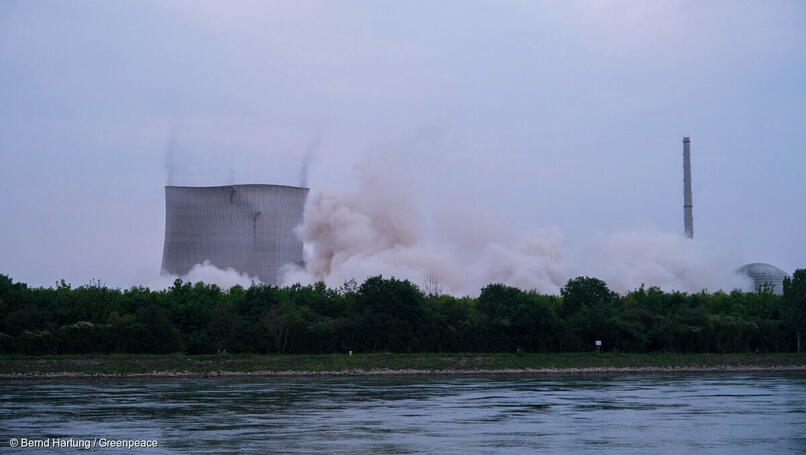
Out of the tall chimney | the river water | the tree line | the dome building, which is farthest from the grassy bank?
the dome building

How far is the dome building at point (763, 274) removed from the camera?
116 m

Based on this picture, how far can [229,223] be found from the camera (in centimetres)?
8075

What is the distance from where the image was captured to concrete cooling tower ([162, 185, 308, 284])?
8000 centimetres

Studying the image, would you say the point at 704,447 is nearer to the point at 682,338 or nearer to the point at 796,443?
the point at 796,443

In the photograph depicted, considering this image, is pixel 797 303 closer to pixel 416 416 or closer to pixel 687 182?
pixel 687 182

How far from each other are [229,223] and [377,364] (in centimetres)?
2151

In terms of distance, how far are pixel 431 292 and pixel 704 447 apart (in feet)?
230

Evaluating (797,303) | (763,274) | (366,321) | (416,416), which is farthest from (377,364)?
(763,274)

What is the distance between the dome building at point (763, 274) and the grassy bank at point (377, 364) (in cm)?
4392

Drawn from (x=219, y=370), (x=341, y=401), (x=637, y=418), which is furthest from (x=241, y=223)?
(x=637, y=418)

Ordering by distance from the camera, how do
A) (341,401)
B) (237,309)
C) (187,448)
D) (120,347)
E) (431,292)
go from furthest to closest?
(431,292), (237,309), (120,347), (341,401), (187,448)

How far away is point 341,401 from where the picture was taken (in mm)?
40500

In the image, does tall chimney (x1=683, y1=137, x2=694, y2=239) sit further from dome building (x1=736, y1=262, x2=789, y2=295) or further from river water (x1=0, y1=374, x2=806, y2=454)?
river water (x1=0, y1=374, x2=806, y2=454)

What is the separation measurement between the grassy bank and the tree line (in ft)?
12.6
